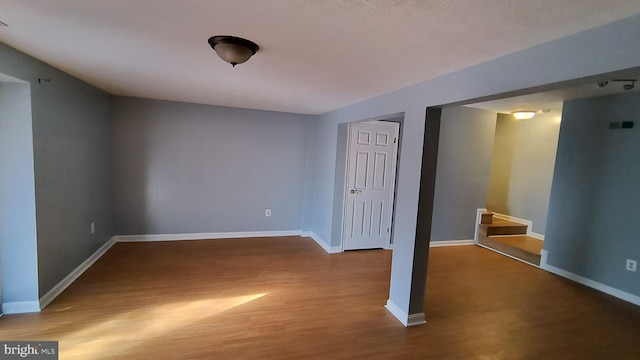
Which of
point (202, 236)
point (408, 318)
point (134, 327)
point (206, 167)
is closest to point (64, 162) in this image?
point (134, 327)

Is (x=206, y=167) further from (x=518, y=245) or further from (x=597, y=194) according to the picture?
(x=597, y=194)

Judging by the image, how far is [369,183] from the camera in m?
4.63

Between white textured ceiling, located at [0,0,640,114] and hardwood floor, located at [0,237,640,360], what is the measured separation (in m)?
2.21

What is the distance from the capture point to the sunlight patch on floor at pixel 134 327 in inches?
84.3

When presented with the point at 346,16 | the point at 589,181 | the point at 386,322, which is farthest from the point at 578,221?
the point at 346,16

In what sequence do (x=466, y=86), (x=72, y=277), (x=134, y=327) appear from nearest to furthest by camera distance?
(x=466, y=86) < (x=134, y=327) < (x=72, y=277)

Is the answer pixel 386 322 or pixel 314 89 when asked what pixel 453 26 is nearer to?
pixel 314 89

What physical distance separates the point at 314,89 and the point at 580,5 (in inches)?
86.6

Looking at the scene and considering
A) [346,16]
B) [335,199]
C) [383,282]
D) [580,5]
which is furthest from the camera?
[335,199]

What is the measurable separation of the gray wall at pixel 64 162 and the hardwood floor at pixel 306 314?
0.36 metres

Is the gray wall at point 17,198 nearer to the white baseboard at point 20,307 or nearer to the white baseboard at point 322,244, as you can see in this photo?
the white baseboard at point 20,307

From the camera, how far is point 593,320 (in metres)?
2.85

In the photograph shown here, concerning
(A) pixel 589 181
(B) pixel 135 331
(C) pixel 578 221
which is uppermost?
(A) pixel 589 181

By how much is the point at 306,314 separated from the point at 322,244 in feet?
6.86
